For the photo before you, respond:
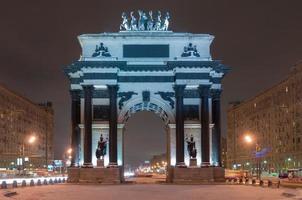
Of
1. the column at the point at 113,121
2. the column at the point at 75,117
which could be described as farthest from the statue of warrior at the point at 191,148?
the column at the point at 75,117

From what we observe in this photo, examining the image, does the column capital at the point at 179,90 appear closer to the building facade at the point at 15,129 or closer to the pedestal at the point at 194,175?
the pedestal at the point at 194,175

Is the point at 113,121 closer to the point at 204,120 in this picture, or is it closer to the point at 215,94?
the point at 204,120

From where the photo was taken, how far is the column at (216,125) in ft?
242

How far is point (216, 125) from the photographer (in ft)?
245

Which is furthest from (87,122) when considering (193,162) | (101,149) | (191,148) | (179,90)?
(193,162)

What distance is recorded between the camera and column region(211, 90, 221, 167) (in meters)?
73.8

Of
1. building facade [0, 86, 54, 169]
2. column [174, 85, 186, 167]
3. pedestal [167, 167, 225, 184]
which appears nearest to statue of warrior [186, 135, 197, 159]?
column [174, 85, 186, 167]

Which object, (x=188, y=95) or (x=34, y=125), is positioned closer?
(x=188, y=95)

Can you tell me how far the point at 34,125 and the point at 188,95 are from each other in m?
125

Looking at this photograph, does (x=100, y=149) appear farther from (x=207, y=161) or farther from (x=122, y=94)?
(x=207, y=161)

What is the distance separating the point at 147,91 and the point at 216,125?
8.88 meters

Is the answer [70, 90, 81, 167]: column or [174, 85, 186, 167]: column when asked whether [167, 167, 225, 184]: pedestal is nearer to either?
[174, 85, 186, 167]: column

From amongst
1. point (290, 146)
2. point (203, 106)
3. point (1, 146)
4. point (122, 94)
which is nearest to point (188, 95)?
point (203, 106)

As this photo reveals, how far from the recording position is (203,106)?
238 feet
